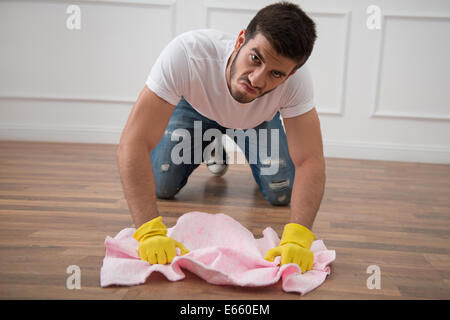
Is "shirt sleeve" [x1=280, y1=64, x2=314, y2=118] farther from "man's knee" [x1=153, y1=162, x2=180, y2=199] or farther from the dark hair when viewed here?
"man's knee" [x1=153, y1=162, x2=180, y2=199]

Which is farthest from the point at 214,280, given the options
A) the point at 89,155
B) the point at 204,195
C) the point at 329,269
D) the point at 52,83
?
the point at 52,83

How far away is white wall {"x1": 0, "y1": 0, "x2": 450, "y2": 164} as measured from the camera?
109 inches

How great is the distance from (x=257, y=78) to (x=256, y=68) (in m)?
0.03

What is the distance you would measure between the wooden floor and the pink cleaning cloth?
23 millimetres

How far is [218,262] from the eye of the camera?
38.8 inches

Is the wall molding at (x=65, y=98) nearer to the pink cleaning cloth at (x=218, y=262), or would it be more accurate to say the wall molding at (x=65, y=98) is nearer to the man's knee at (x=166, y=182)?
the man's knee at (x=166, y=182)

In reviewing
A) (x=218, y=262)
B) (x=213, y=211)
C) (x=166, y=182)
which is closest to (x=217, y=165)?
(x=166, y=182)

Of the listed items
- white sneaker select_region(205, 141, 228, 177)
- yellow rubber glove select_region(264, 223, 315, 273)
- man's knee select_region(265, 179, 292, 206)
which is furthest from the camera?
white sneaker select_region(205, 141, 228, 177)

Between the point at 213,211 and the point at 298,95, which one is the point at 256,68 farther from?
the point at 213,211

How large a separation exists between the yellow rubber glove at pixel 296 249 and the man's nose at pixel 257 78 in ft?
1.30

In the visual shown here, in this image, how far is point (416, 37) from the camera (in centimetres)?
275

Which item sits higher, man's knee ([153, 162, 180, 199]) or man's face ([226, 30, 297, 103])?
man's face ([226, 30, 297, 103])

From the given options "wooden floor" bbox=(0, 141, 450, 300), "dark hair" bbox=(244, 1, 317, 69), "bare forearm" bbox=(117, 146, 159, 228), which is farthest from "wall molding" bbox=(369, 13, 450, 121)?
"bare forearm" bbox=(117, 146, 159, 228)

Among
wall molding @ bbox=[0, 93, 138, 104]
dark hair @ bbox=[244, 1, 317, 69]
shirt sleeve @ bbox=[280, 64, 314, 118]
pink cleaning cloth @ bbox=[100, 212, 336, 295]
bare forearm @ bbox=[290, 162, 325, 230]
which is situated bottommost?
pink cleaning cloth @ bbox=[100, 212, 336, 295]
